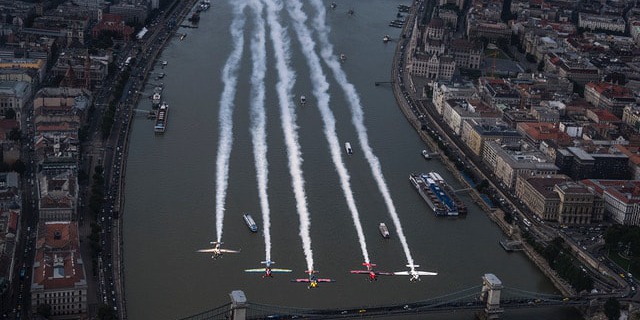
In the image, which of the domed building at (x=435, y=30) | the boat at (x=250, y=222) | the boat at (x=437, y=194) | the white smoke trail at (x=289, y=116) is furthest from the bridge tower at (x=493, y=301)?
the domed building at (x=435, y=30)

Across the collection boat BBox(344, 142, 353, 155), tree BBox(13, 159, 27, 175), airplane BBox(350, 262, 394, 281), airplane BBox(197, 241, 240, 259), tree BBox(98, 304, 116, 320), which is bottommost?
airplane BBox(350, 262, 394, 281)

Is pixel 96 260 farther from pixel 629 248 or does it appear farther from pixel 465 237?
pixel 629 248

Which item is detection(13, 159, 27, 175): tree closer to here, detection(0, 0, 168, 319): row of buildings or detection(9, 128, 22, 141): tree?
detection(0, 0, 168, 319): row of buildings

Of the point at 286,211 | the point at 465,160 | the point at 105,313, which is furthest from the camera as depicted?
the point at 465,160

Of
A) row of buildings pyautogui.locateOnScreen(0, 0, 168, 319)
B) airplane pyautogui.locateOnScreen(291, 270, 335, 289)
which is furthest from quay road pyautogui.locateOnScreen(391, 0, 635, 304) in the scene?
row of buildings pyautogui.locateOnScreen(0, 0, 168, 319)

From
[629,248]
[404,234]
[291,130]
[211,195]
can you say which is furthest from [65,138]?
[629,248]

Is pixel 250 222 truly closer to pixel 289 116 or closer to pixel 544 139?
pixel 289 116

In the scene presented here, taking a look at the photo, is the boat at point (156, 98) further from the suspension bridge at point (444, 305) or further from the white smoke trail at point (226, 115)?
the suspension bridge at point (444, 305)

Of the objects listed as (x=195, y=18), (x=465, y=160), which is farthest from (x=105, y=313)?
(x=195, y=18)

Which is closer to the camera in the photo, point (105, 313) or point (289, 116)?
point (105, 313)
